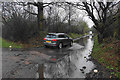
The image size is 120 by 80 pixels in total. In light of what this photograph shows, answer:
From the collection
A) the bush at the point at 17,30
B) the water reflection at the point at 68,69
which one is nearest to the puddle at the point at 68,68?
the water reflection at the point at 68,69

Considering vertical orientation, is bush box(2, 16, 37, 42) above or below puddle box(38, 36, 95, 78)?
above

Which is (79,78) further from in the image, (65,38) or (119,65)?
(65,38)

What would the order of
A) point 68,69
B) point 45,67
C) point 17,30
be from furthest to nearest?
point 17,30, point 45,67, point 68,69

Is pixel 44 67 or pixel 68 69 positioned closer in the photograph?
pixel 68 69

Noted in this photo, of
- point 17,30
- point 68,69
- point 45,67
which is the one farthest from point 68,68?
point 17,30

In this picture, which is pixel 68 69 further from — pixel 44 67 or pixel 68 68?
pixel 44 67

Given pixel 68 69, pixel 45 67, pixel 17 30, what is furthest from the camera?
pixel 17 30

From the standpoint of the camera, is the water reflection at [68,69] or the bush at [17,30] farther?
the bush at [17,30]

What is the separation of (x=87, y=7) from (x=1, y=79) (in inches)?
378

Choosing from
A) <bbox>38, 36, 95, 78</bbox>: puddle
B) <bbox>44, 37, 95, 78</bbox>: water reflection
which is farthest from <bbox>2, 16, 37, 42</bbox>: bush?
<bbox>44, 37, 95, 78</bbox>: water reflection

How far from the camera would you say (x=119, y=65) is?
4.22 metres

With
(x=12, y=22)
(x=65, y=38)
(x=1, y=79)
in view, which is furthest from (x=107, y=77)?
(x=12, y=22)

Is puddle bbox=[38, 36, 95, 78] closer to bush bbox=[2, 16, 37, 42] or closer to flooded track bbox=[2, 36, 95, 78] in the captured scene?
flooded track bbox=[2, 36, 95, 78]

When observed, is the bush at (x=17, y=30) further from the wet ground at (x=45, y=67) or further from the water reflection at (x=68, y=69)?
the water reflection at (x=68, y=69)
